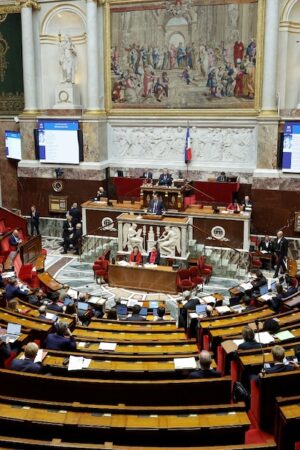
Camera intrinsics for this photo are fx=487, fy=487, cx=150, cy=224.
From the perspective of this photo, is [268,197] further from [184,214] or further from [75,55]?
[75,55]

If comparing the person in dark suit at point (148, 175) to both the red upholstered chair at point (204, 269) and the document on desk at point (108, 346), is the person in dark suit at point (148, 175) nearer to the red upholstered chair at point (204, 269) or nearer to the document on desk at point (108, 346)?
the red upholstered chair at point (204, 269)

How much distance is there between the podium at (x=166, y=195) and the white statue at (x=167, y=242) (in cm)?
179

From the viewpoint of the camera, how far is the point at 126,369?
23.1 feet

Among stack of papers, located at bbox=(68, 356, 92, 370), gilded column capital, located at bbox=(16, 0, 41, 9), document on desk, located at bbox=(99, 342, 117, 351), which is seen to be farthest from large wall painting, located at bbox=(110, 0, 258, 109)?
stack of papers, located at bbox=(68, 356, 92, 370)

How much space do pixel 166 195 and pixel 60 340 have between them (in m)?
10.8

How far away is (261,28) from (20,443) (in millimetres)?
17361

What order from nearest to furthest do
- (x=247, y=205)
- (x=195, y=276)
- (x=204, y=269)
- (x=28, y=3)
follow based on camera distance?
(x=195, y=276)
(x=204, y=269)
(x=247, y=205)
(x=28, y=3)

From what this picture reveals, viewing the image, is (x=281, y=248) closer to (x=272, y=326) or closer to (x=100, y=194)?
(x=100, y=194)

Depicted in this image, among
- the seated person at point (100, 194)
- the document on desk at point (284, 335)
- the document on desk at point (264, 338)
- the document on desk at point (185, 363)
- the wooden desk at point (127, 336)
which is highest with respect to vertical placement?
the seated person at point (100, 194)

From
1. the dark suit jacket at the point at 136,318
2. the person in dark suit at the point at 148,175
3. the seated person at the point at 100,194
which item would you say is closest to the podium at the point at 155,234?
the seated person at the point at 100,194

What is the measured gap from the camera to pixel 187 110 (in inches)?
787

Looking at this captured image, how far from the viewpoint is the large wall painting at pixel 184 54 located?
1886 centimetres

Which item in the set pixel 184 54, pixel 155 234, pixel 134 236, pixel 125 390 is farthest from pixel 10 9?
pixel 125 390

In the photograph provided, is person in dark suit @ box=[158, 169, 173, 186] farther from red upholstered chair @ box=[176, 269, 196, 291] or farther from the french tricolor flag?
red upholstered chair @ box=[176, 269, 196, 291]
